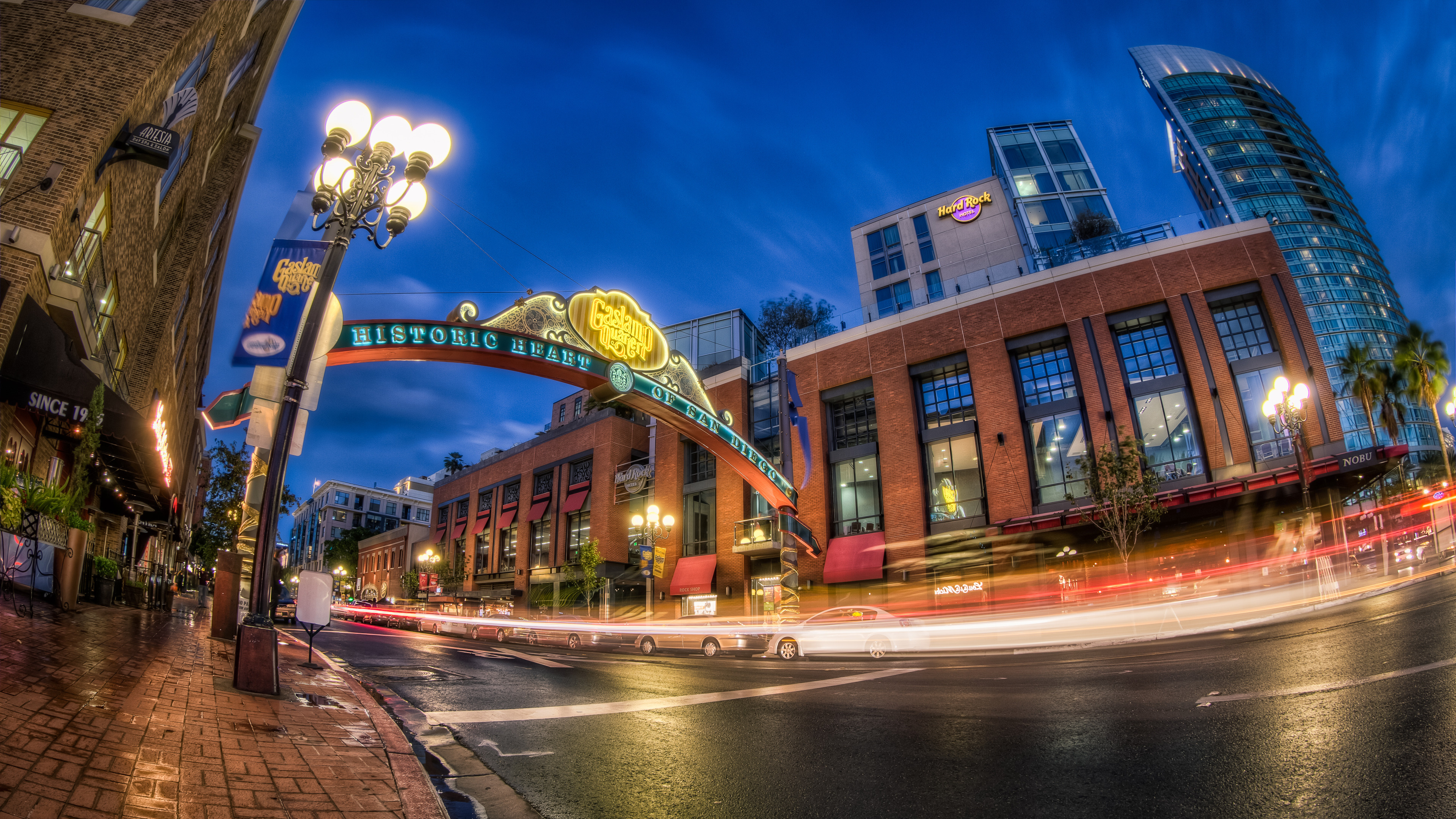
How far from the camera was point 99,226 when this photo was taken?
1373 cm

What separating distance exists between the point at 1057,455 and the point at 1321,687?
21770mm

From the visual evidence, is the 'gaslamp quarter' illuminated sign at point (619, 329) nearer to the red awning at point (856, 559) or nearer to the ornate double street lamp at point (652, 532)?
the ornate double street lamp at point (652, 532)

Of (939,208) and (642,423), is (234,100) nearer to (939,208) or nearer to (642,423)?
(642,423)

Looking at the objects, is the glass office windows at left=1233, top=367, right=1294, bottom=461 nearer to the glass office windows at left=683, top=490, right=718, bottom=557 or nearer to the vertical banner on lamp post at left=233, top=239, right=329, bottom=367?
the glass office windows at left=683, top=490, right=718, bottom=557

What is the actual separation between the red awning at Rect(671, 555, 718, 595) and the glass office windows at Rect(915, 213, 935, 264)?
24.9m

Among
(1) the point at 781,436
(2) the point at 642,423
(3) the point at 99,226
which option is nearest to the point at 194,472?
(2) the point at 642,423

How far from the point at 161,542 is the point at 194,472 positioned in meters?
8.73

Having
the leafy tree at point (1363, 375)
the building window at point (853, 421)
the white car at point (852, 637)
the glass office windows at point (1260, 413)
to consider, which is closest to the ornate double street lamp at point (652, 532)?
the building window at point (853, 421)

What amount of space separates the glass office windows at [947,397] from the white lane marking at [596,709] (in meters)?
21.6

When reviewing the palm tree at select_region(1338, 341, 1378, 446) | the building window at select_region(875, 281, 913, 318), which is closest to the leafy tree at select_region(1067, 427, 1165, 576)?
the building window at select_region(875, 281, 913, 318)

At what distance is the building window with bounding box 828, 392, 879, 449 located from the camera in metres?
31.2

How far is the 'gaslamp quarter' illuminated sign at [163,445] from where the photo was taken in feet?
58.6

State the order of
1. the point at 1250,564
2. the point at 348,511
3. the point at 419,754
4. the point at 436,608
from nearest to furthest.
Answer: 1. the point at 419,754
2. the point at 1250,564
3. the point at 436,608
4. the point at 348,511

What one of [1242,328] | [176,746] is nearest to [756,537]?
[1242,328]
